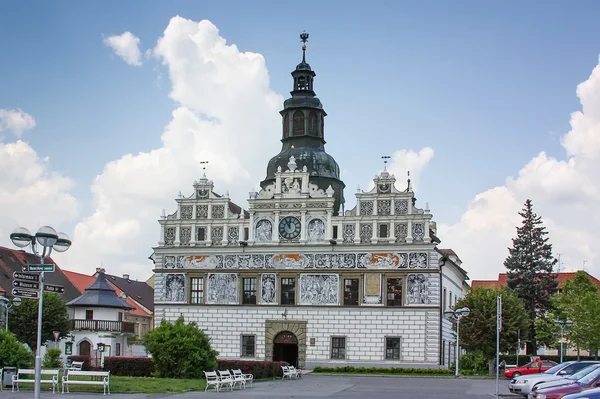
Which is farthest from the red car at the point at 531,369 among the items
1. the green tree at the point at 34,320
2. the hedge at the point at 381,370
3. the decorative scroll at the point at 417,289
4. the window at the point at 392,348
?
the green tree at the point at 34,320

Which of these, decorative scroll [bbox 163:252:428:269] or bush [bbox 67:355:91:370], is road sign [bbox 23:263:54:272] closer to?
bush [bbox 67:355:91:370]

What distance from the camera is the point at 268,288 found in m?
60.1

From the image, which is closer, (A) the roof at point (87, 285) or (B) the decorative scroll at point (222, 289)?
(B) the decorative scroll at point (222, 289)

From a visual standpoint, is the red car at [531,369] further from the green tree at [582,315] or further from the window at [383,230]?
the green tree at [582,315]

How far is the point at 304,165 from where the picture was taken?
64.9 m

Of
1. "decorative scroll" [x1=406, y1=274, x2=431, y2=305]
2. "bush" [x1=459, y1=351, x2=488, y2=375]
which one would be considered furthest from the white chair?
"bush" [x1=459, y1=351, x2=488, y2=375]

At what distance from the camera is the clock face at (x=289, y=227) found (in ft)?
198

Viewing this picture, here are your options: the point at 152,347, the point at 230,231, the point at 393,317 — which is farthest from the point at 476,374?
the point at 152,347

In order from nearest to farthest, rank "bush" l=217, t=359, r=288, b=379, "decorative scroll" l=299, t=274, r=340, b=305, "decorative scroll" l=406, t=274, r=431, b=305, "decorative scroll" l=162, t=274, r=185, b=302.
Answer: "bush" l=217, t=359, r=288, b=379 → "decorative scroll" l=406, t=274, r=431, b=305 → "decorative scroll" l=299, t=274, r=340, b=305 → "decorative scroll" l=162, t=274, r=185, b=302

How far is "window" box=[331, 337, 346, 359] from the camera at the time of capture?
5856 centimetres

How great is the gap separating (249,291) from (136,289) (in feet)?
126

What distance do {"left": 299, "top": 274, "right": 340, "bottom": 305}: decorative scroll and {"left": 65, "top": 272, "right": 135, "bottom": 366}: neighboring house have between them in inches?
612

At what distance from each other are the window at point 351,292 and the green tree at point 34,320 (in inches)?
879

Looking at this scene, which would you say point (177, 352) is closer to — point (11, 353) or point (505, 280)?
point (11, 353)
